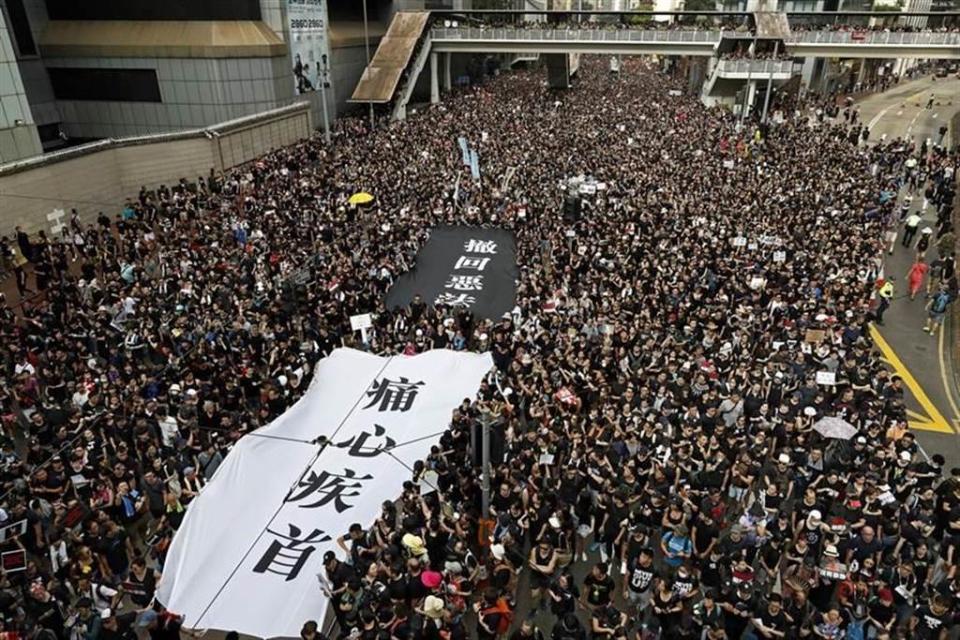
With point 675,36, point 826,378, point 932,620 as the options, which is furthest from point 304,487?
point 675,36

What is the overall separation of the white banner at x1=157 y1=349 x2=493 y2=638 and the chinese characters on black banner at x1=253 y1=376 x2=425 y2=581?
1 centimetres

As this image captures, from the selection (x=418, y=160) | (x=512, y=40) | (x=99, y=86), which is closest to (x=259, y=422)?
(x=418, y=160)

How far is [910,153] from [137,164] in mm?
33996

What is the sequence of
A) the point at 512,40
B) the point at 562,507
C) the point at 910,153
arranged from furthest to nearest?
the point at 512,40 < the point at 910,153 < the point at 562,507

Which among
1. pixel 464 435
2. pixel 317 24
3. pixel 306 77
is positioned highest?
pixel 317 24

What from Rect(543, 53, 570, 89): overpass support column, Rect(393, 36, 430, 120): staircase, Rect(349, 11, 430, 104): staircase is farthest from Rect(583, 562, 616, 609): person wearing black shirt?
Rect(543, 53, 570, 89): overpass support column

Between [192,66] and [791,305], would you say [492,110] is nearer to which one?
[192,66]

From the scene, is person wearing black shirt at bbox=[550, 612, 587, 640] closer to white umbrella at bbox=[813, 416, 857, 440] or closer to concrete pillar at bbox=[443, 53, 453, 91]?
white umbrella at bbox=[813, 416, 857, 440]

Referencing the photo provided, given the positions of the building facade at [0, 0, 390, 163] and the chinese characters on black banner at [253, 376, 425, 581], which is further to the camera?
the building facade at [0, 0, 390, 163]

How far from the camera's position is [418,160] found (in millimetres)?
28438

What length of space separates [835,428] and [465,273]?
1050cm

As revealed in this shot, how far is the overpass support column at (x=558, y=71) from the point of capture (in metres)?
52.3

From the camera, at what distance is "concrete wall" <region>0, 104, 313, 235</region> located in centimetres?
2173

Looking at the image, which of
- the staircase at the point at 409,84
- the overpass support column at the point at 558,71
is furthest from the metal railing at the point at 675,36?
the overpass support column at the point at 558,71
